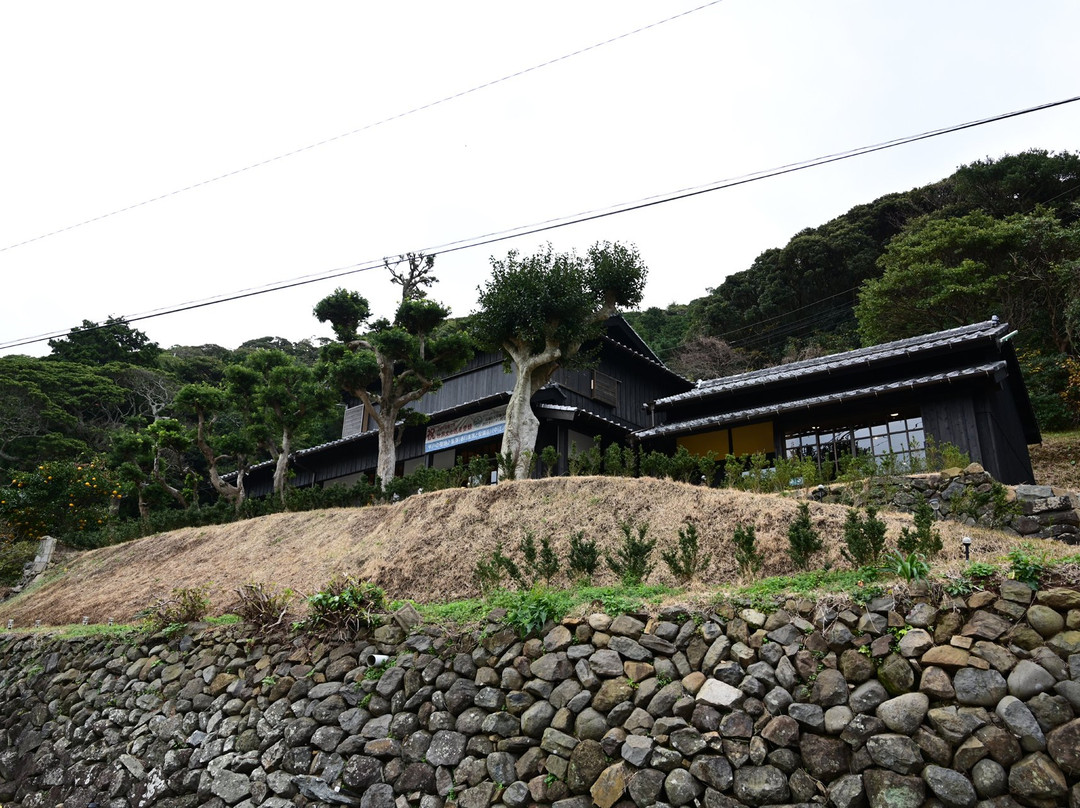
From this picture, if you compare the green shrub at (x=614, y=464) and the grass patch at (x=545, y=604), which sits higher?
the green shrub at (x=614, y=464)

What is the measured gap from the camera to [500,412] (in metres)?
21.5

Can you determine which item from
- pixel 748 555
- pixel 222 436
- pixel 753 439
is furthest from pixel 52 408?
pixel 748 555

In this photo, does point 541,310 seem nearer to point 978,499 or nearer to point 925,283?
point 978,499

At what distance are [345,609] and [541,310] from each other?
8905mm

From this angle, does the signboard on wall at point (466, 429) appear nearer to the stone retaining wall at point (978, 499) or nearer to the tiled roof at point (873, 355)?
the tiled roof at point (873, 355)

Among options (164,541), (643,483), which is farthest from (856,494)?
(164,541)

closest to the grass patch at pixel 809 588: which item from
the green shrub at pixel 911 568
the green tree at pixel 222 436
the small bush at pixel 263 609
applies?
the green shrub at pixel 911 568

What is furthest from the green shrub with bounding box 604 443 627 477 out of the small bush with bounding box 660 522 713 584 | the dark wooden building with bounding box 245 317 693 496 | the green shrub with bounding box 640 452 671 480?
the dark wooden building with bounding box 245 317 693 496

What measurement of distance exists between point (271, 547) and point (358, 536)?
8.17 ft

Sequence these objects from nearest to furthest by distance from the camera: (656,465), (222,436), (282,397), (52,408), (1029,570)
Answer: (1029,570) < (656,465) < (282,397) < (222,436) < (52,408)

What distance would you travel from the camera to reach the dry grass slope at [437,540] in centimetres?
1056

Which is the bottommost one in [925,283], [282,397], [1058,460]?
[1058,460]

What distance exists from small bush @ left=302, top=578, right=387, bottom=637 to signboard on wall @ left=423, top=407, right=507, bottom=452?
11.7 metres

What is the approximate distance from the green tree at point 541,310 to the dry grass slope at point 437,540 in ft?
8.17
